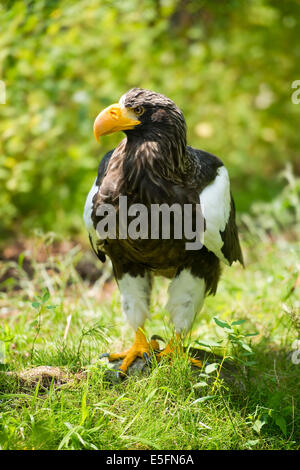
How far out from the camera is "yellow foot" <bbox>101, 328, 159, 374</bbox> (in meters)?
3.02

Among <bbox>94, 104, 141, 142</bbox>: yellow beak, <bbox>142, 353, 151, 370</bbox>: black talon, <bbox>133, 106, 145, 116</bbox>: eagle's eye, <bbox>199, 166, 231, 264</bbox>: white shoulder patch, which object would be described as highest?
<bbox>133, 106, 145, 116</bbox>: eagle's eye

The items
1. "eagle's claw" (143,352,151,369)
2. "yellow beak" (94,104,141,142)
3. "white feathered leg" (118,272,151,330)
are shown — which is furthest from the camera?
"white feathered leg" (118,272,151,330)

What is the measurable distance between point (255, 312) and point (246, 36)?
562 centimetres

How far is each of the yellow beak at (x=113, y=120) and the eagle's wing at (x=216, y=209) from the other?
22.8 inches

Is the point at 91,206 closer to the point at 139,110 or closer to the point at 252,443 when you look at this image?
the point at 139,110

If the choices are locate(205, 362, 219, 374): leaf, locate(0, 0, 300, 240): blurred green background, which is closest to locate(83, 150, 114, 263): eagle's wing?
locate(205, 362, 219, 374): leaf

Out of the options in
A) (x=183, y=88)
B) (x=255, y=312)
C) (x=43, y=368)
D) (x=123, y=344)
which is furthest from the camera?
(x=183, y=88)

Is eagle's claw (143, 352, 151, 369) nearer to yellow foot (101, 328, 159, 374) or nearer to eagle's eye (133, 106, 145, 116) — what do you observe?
yellow foot (101, 328, 159, 374)

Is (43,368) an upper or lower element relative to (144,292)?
lower

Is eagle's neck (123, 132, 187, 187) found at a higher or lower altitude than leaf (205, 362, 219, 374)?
higher

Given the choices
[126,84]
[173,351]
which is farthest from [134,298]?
[126,84]

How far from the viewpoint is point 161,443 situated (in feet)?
7.80
